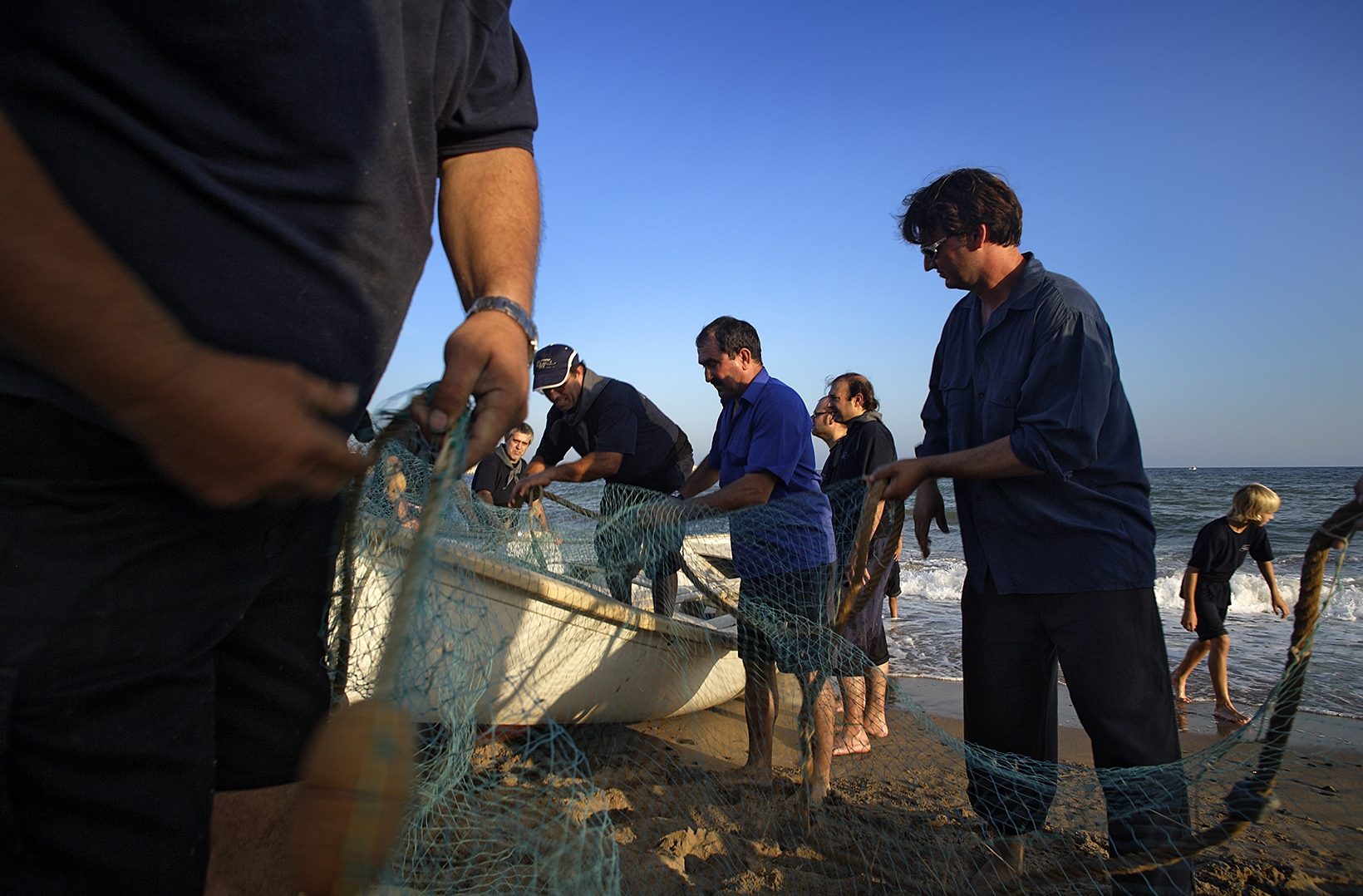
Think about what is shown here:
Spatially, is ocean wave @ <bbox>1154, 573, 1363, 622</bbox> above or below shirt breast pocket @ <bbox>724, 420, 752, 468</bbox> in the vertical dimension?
below

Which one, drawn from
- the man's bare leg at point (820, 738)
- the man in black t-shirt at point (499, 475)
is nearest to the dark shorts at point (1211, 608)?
Result: the man's bare leg at point (820, 738)

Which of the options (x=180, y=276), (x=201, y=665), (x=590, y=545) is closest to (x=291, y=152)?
(x=180, y=276)

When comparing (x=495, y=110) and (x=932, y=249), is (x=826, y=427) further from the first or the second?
(x=495, y=110)

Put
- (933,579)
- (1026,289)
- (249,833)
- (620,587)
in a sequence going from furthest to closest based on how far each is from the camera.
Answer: (933,579)
(620,587)
(1026,289)
(249,833)

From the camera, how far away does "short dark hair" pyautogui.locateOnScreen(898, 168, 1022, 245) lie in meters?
2.57

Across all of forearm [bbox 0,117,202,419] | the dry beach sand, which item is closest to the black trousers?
the dry beach sand

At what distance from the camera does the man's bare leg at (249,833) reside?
1.26 meters

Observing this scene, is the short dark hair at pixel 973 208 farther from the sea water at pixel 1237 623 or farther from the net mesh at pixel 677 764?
the sea water at pixel 1237 623

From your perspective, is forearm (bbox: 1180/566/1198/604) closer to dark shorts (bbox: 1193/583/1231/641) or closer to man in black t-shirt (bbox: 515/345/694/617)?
dark shorts (bbox: 1193/583/1231/641)

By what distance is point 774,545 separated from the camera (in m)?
3.63

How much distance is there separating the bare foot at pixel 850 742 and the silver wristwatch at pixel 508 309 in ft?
10.8

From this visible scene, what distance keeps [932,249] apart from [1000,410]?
69 centimetres

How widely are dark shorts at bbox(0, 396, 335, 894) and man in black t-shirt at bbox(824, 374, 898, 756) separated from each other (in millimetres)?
2191

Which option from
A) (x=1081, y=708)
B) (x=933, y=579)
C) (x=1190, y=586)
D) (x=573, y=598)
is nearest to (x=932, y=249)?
(x=1081, y=708)
